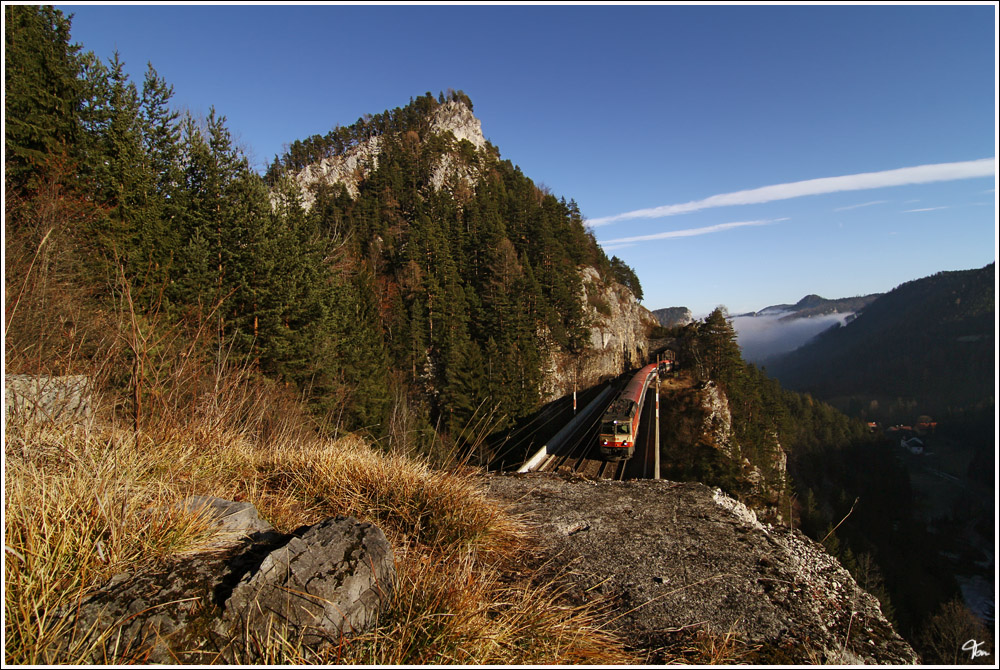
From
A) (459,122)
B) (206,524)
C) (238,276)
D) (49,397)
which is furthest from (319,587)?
(459,122)

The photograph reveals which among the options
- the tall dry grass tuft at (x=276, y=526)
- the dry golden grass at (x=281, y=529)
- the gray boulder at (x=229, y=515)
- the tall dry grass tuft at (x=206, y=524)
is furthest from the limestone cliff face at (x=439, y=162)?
the gray boulder at (x=229, y=515)

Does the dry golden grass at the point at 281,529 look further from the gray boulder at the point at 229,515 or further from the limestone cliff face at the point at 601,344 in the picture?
the limestone cliff face at the point at 601,344

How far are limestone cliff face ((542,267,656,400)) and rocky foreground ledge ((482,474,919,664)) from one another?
108ft

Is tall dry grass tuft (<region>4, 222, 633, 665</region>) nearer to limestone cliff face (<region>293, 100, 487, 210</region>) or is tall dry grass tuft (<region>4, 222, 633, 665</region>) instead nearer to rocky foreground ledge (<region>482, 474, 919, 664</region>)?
rocky foreground ledge (<region>482, 474, 919, 664</region>)

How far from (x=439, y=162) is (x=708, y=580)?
71.1 metres

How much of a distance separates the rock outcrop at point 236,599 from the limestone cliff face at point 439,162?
63.5m

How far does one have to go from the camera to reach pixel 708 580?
2.71 meters

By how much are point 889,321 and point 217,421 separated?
848 feet

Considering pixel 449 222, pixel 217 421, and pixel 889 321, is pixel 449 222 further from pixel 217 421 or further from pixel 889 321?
pixel 889 321

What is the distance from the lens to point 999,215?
2529 millimetres

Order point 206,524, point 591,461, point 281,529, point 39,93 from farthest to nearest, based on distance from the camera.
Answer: point 591,461 → point 39,93 → point 281,529 → point 206,524

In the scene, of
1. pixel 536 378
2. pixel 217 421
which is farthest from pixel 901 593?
pixel 217 421

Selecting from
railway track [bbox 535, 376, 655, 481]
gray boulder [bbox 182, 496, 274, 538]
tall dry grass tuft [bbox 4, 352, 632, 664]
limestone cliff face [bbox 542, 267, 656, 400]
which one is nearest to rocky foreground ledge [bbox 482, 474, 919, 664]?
tall dry grass tuft [bbox 4, 352, 632, 664]

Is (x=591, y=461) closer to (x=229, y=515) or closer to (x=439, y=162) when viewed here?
(x=229, y=515)
